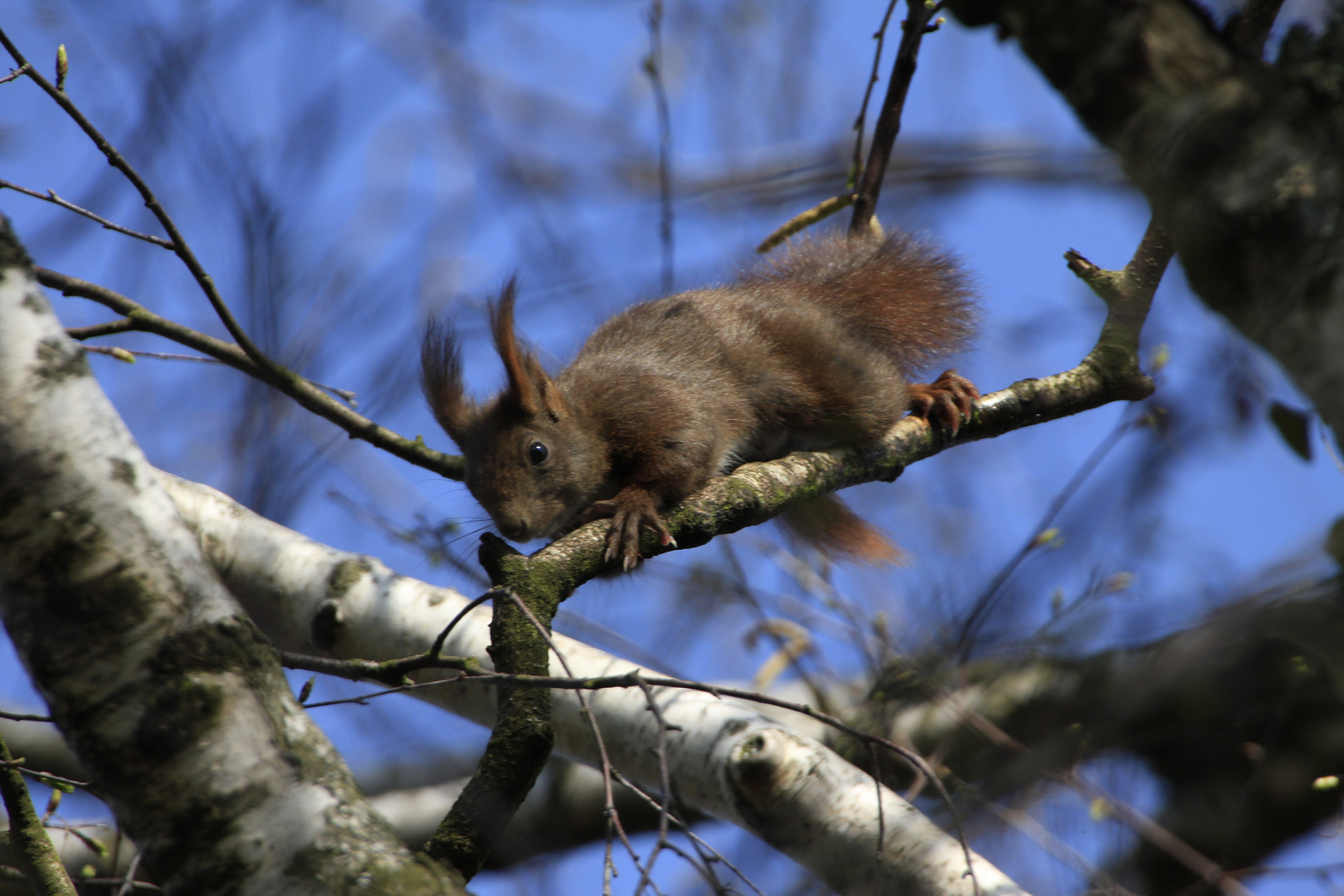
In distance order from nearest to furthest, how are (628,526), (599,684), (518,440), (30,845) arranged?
(599,684) → (30,845) → (628,526) → (518,440)

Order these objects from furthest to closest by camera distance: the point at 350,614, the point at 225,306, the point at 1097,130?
1. the point at 350,614
2. the point at 225,306
3. the point at 1097,130

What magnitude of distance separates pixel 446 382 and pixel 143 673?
2221 millimetres

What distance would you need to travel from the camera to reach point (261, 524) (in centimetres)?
289

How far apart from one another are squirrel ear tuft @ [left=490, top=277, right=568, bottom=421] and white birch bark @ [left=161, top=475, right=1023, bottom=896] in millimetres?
682

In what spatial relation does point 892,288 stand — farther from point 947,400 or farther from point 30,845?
point 30,845

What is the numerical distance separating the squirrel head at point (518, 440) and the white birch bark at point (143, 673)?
Answer: 1.83m

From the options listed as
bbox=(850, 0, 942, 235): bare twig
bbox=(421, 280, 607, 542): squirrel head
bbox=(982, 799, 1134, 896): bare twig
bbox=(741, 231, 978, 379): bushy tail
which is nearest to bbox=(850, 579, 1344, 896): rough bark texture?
bbox=(982, 799, 1134, 896): bare twig

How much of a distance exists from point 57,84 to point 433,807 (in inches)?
111

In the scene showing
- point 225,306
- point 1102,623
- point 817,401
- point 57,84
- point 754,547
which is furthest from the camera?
point 754,547

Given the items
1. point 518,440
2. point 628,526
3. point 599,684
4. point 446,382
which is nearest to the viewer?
point 599,684

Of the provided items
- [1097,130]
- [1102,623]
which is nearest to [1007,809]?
[1102,623]

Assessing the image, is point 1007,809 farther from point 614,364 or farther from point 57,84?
point 614,364

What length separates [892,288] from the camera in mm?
3756

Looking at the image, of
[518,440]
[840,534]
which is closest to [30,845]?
[518,440]
